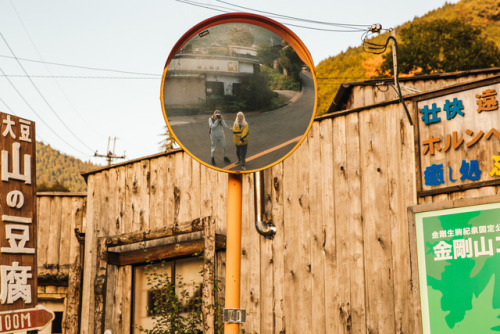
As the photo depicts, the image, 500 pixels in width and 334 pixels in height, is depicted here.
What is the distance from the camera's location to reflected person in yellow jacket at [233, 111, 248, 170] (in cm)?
302

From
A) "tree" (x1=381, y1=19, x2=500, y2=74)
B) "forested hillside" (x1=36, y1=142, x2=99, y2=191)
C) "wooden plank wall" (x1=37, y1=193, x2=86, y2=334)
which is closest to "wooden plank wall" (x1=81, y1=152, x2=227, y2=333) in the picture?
"wooden plank wall" (x1=37, y1=193, x2=86, y2=334)

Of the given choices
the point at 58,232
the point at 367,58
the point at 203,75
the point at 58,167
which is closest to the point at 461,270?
the point at 203,75

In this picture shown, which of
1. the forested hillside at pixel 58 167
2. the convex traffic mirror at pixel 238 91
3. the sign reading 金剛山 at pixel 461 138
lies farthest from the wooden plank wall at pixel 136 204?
the forested hillside at pixel 58 167

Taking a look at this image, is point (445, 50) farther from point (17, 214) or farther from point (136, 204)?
point (17, 214)

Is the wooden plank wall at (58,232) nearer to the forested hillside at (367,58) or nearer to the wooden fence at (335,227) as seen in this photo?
the wooden fence at (335,227)

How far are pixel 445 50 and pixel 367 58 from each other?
639 inches

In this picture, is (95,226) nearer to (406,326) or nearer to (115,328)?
(115,328)

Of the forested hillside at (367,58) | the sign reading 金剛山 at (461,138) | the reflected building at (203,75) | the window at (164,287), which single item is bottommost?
the window at (164,287)

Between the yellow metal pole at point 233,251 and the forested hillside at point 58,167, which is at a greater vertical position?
the forested hillside at point 58,167

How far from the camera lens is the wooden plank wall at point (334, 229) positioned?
7.14m

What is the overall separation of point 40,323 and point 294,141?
15.1 ft

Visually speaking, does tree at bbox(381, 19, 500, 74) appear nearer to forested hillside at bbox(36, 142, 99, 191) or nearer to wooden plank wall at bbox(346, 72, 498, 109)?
wooden plank wall at bbox(346, 72, 498, 109)

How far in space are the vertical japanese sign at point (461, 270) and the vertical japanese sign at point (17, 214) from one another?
14.9 feet

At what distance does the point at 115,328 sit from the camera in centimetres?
1005
